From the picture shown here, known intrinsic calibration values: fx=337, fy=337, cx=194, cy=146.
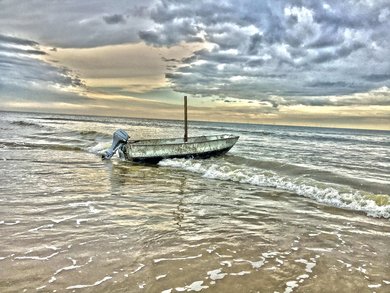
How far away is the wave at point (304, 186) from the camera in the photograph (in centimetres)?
931

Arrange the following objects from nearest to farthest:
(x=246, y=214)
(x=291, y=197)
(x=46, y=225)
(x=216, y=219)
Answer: (x=46, y=225) < (x=216, y=219) < (x=246, y=214) < (x=291, y=197)

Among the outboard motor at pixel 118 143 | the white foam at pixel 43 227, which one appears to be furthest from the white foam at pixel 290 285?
the outboard motor at pixel 118 143

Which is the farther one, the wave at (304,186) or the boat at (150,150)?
the boat at (150,150)

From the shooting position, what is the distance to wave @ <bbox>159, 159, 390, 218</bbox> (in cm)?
931

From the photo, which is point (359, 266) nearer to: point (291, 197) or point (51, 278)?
point (51, 278)

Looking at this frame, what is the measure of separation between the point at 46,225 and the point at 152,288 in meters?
3.10

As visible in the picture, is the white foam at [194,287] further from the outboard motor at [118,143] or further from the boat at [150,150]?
the outboard motor at [118,143]

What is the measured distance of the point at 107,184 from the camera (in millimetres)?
10734

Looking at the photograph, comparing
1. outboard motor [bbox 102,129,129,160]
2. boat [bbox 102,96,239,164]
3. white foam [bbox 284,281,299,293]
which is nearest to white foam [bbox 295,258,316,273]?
white foam [bbox 284,281,299,293]

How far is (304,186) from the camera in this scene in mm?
11477

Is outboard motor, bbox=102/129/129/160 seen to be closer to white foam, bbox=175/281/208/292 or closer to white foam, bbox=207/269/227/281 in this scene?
white foam, bbox=207/269/227/281

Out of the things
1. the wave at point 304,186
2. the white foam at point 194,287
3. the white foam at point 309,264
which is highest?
the white foam at point 194,287

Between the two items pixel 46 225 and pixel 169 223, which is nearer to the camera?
pixel 46 225

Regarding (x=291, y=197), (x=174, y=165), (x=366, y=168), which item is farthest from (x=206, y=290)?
(x=366, y=168)
